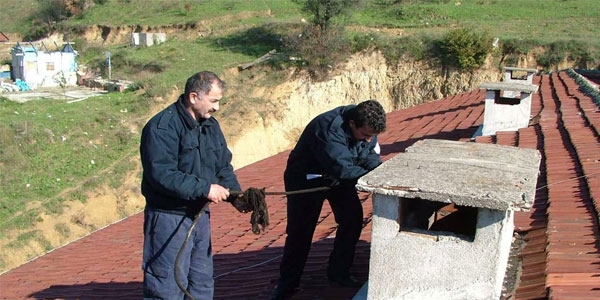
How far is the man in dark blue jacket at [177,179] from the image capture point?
3.08 m

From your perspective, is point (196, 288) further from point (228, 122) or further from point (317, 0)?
point (317, 0)

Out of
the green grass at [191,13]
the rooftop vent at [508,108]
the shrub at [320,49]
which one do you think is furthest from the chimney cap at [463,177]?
the green grass at [191,13]

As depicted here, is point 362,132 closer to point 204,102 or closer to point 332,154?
point 332,154

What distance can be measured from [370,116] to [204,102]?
974 millimetres

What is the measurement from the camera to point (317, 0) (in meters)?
23.5

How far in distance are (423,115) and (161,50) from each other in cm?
1809

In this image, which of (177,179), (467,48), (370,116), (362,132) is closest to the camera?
(177,179)

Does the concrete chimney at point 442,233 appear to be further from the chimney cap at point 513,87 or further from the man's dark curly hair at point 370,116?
the chimney cap at point 513,87

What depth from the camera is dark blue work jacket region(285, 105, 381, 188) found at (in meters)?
3.46

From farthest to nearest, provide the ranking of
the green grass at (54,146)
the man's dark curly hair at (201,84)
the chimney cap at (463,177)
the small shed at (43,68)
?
the small shed at (43,68) → the green grass at (54,146) → the man's dark curly hair at (201,84) → the chimney cap at (463,177)

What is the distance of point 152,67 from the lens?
2502cm

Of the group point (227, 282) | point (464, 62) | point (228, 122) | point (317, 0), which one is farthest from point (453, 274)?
point (317, 0)

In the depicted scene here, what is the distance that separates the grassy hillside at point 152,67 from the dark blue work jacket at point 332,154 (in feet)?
34.3

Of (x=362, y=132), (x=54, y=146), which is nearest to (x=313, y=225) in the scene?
(x=362, y=132)
